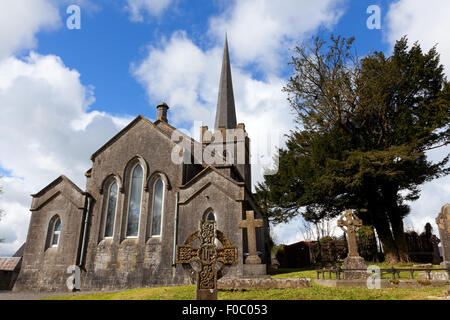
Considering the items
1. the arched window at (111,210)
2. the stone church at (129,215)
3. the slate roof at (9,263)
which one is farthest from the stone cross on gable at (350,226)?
the slate roof at (9,263)

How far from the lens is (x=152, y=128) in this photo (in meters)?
19.5

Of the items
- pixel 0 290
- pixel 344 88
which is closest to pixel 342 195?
pixel 344 88

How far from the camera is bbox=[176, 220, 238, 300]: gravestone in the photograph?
27.2 feet

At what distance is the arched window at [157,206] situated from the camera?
1750 cm

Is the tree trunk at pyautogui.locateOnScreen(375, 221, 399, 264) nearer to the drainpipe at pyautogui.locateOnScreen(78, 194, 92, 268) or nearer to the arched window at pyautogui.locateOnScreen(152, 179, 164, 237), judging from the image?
the arched window at pyautogui.locateOnScreen(152, 179, 164, 237)

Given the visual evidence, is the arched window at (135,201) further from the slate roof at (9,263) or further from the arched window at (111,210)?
the slate roof at (9,263)

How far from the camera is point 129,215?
59.9ft

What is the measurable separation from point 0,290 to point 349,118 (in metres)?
26.4

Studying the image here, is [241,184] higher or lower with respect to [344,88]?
lower

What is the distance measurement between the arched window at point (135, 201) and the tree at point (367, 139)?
1022 centimetres

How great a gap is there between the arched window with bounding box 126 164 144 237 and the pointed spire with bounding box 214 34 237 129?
17298 mm

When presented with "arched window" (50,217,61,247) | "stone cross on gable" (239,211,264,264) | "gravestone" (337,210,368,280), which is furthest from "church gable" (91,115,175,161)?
"gravestone" (337,210,368,280)

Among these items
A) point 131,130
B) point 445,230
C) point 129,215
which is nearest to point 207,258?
point 129,215

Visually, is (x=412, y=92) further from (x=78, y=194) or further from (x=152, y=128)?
(x=78, y=194)
